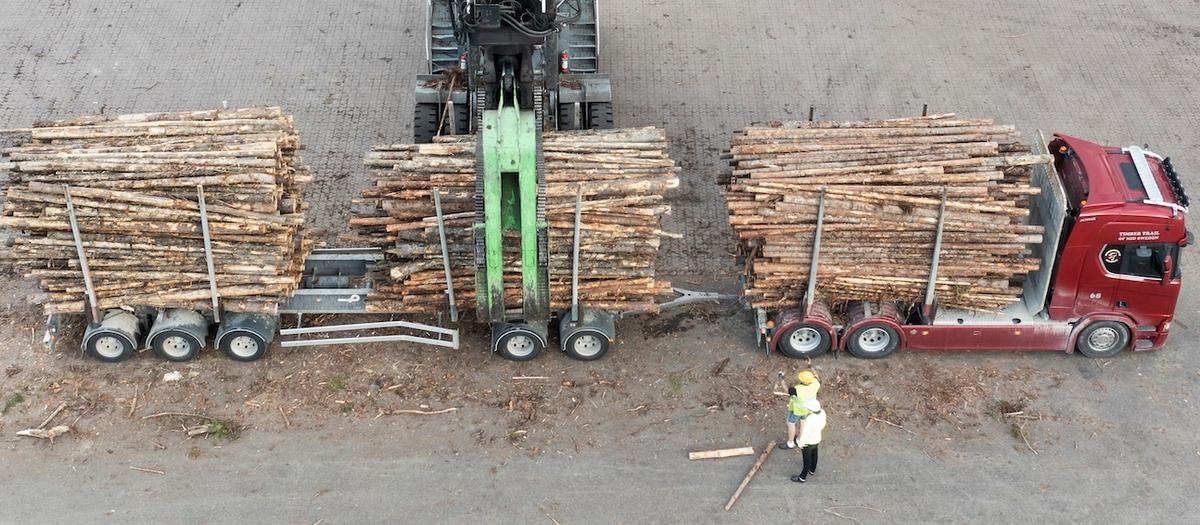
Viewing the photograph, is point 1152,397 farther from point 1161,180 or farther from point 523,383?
point 523,383

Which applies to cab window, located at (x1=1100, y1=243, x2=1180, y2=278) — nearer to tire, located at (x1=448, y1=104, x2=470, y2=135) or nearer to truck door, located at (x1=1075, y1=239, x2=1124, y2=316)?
truck door, located at (x1=1075, y1=239, x2=1124, y2=316)

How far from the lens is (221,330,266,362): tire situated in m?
14.0

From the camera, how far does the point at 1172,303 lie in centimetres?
1374

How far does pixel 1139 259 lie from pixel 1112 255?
1.13 feet

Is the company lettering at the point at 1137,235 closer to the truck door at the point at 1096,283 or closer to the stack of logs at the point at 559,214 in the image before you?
the truck door at the point at 1096,283

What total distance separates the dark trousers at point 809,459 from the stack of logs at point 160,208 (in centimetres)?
673

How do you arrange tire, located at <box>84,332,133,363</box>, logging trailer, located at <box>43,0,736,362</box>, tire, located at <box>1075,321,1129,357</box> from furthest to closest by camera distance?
1. tire, located at <box>1075,321,1129,357</box>
2. tire, located at <box>84,332,133,363</box>
3. logging trailer, located at <box>43,0,736,362</box>

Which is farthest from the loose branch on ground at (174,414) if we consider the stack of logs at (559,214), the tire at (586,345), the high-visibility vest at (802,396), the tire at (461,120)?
the high-visibility vest at (802,396)

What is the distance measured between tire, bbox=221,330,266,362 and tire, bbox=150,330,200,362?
14.9 inches

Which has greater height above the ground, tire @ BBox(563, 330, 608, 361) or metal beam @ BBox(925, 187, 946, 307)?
metal beam @ BBox(925, 187, 946, 307)

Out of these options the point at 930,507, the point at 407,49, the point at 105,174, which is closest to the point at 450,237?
the point at 105,174

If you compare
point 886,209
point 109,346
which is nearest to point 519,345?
point 886,209

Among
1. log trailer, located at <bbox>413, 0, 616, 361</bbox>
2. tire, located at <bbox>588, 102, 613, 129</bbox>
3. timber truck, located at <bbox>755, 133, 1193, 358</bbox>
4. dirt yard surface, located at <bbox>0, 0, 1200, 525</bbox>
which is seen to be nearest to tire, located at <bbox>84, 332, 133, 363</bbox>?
dirt yard surface, located at <bbox>0, 0, 1200, 525</bbox>

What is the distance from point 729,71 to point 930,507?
10506mm
